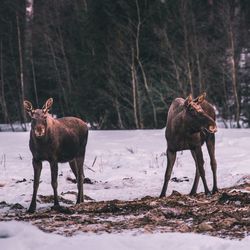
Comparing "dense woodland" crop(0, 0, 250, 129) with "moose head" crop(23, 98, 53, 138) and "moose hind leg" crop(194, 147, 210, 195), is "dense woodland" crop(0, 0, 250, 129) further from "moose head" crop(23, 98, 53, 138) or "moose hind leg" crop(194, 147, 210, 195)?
"moose head" crop(23, 98, 53, 138)

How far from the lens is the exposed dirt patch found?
681 cm

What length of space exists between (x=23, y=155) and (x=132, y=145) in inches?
150

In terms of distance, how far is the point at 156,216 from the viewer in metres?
7.63

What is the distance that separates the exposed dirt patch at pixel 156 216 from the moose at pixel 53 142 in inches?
22.5

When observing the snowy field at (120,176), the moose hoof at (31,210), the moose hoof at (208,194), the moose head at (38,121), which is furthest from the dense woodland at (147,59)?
the moose hoof at (31,210)

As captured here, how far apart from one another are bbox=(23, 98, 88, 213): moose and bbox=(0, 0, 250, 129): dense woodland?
16839 millimetres

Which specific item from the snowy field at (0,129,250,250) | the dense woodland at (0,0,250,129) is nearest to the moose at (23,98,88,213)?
the snowy field at (0,129,250,250)

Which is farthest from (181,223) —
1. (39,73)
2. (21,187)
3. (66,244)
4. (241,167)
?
(39,73)

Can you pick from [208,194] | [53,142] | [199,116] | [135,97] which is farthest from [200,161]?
[135,97]

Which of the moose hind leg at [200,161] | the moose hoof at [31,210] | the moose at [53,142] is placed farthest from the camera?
the moose hind leg at [200,161]

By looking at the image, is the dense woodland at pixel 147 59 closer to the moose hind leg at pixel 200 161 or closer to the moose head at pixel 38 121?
the moose hind leg at pixel 200 161

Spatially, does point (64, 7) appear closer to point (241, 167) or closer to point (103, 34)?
point (103, 34)

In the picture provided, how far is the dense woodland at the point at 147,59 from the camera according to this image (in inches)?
1095

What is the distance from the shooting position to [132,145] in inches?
762
